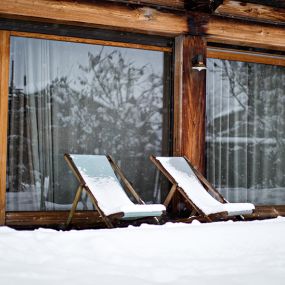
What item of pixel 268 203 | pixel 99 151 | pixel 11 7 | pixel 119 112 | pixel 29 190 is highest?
pixel 11 7

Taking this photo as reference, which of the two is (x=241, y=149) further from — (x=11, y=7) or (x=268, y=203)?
(x=11, y=7)

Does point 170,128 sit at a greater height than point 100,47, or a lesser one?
lesser

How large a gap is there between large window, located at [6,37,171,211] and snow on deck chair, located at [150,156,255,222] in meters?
0.59

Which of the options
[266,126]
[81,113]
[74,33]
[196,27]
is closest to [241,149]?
[266,126]

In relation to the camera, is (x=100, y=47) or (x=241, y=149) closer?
(x=100, y=47)

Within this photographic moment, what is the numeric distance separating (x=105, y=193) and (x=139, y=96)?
1592 mm

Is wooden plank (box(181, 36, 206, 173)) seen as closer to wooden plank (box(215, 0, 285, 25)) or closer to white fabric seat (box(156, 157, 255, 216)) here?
white fabric seat (box(156, 157, 255, 216))

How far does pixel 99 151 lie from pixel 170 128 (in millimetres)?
931

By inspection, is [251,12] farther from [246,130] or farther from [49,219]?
[49,219]

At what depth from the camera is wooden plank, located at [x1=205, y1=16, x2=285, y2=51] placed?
19.2 feet

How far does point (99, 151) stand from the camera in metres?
5.55

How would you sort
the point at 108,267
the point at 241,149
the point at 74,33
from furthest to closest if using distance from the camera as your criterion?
the point at 241,149 < the point at 74,33 < the point at 108,267

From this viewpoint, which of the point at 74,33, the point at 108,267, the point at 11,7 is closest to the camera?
the point at 108,267

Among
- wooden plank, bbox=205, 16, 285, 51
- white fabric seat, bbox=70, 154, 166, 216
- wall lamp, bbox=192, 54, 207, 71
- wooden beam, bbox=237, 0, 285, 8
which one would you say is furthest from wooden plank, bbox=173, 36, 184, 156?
wooden beam, bbox=237, 0, 285, 8
